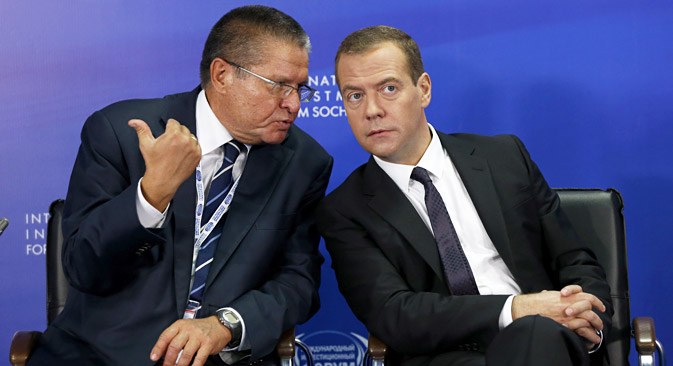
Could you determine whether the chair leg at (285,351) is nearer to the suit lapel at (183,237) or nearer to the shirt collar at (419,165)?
the suit lapel at (183,237)

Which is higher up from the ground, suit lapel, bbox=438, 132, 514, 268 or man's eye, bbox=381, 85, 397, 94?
man's eye, bbox=381, 85, 397, 94

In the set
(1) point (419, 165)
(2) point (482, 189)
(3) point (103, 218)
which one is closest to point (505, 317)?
(2) point (482, 189)

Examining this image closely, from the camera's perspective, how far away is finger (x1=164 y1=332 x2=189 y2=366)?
2273 millimetres

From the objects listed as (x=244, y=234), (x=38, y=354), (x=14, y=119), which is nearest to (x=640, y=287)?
(x=244, y=234)

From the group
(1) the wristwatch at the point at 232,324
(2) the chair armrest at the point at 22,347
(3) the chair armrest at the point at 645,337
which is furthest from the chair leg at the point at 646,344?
(2) the chair armrest at the point at 22,347

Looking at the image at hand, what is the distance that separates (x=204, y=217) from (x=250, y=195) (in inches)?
7.3

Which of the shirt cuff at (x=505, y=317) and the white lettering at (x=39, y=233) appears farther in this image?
the white lettering at (x=39, y=233)

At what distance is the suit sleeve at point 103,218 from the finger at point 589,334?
1344mm

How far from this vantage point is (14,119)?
3.54m

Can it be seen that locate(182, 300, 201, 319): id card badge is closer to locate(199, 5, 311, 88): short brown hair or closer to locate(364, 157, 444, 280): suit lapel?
locate(364, 157, 444, 280): suit lapel

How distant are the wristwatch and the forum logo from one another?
123 cm

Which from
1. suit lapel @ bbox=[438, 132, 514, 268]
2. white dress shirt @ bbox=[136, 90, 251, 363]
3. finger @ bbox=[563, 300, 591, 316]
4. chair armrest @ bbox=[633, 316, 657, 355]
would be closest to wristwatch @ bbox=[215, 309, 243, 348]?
white dress shirt @ bbox=[136, 90, 251, 363]

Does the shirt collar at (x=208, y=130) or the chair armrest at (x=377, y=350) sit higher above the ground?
the shirt collar at (x=208, y=130)

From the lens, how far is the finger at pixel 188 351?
2279 mm
